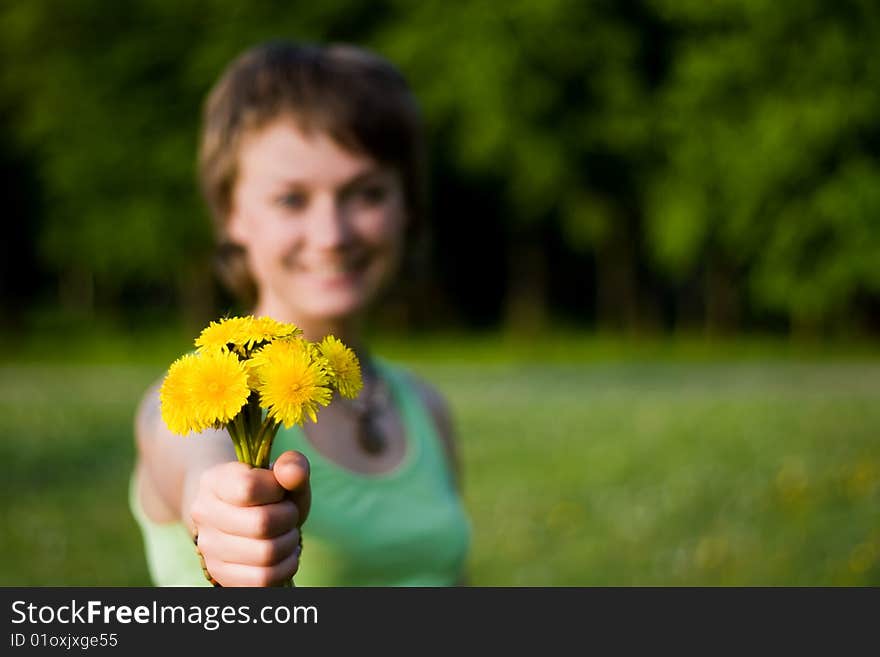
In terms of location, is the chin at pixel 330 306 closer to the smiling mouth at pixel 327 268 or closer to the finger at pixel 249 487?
the smiling mouth at pixel 327 268

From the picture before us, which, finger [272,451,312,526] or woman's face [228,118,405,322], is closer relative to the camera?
finger [272,451,312,526]

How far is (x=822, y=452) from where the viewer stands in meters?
7.47

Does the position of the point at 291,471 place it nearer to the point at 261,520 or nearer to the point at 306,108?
the point at 261,520

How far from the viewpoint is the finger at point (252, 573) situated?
0.90 metres

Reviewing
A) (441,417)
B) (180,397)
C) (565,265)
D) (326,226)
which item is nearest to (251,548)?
(180,397)

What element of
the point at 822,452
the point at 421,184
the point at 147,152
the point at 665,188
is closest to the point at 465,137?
the point at 665,188

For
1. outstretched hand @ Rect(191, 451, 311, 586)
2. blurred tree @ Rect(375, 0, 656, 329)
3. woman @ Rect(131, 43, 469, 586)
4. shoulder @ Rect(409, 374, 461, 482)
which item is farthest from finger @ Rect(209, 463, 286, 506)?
blurred tree @ Rect(375, 0, 656, 329)

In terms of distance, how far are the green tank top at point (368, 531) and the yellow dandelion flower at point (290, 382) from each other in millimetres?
1050

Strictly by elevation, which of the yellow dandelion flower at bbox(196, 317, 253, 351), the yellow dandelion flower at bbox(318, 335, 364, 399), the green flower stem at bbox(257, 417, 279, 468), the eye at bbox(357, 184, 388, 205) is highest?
the eye at bbox(357, 184, 388, 205)

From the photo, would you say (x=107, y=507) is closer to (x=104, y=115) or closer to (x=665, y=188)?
(x=665, y=188)

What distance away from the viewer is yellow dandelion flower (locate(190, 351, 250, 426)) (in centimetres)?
82

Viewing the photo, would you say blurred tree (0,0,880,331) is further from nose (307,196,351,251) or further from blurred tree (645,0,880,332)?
nose (307,196,351,251)

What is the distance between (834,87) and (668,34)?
133 inches

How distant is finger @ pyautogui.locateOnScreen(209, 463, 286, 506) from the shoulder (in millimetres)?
1650
